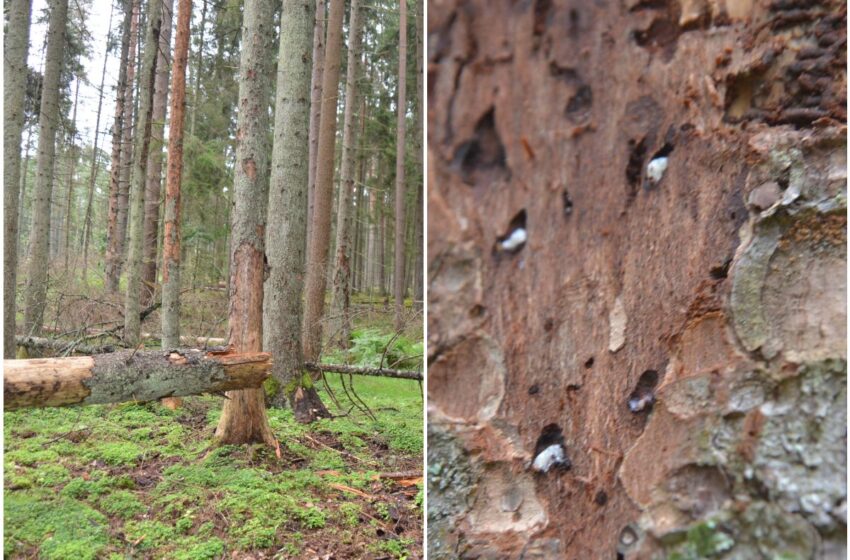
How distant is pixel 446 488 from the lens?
0.58 m

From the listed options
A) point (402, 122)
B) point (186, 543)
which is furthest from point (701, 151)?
point (402, 122)

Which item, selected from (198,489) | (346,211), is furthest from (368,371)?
(346,211)

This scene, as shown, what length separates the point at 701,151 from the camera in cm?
51

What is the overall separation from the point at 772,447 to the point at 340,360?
562 centimetres

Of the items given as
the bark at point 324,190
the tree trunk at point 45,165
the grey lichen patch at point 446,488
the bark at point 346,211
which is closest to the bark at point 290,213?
the bark at point 324,190

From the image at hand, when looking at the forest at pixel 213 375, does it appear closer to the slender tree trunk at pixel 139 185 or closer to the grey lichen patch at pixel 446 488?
the slender tree trunk at pixel 139 185

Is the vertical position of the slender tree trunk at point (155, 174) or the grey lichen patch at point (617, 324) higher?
the slender tree trunk at point (155, 174)

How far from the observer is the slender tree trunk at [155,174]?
635cm

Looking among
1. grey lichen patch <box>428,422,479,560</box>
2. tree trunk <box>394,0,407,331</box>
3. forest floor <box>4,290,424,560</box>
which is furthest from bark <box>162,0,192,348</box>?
tree trunk <box>394,0,407,331</box>

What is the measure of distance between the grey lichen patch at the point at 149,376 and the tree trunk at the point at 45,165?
333 centimetres

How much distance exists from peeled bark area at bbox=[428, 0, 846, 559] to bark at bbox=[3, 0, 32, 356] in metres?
4.72

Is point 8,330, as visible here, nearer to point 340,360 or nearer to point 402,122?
point 340,360

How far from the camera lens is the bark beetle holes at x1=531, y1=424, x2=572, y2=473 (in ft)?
1.84

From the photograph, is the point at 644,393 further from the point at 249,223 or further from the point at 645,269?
the point at 249,223
